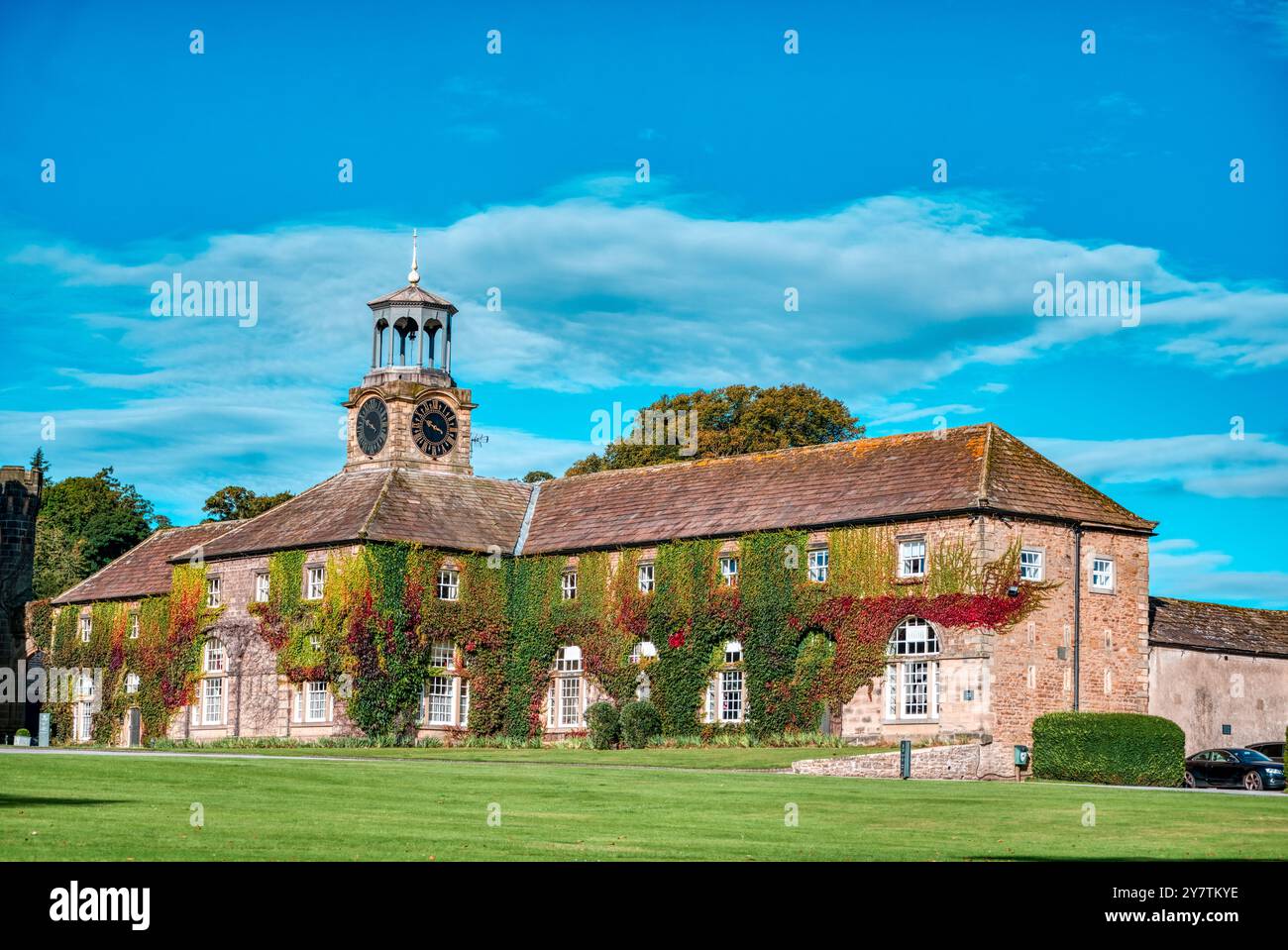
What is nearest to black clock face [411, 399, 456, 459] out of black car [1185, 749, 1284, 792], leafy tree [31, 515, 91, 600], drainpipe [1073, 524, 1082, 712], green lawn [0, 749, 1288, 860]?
drainpipe [1073, 524, 1082, 712]

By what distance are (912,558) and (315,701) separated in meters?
21.0

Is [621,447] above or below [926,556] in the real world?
above

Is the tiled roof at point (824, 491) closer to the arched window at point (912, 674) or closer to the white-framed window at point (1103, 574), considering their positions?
the white-framed window at point (1103, 574)

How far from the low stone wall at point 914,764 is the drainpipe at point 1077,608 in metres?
5.73

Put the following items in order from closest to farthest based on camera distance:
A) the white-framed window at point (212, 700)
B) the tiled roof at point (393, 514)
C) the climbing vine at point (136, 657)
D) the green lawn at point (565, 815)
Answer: the green lawn at point (565, 815) < the tiled roof at point (393, 514) < the white-framed window at point (212, 700) < the climbing vine at point (136, 657)

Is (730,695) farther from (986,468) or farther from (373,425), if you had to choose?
(373,425)

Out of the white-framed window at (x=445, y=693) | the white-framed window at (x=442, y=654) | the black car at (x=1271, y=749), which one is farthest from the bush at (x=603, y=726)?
the black car at (x=1271, y=749)

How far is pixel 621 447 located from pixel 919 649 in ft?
114

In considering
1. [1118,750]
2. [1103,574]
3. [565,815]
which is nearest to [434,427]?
[1103,574]

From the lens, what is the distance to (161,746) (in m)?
60.2

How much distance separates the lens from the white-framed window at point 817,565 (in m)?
53.7

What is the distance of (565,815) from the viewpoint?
86.4ft
